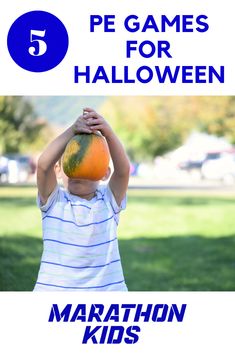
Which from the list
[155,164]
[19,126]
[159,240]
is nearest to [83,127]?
[159,240]

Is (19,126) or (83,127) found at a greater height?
(83,127)

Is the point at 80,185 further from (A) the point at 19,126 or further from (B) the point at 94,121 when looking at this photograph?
(A) the point at 19,126

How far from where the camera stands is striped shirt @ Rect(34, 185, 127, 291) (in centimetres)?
247

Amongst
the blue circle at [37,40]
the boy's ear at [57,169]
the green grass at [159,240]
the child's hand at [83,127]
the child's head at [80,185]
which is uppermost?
the blue circle at [37,40]

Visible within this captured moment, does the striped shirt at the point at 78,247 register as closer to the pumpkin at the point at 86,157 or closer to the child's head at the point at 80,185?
the child's head at the point at 80,185

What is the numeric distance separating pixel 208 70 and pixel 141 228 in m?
5.32

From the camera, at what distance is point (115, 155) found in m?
2.46

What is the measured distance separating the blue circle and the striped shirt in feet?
3.43

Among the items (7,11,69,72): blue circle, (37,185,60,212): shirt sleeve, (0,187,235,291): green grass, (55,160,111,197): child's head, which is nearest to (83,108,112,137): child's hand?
(55,160,111,197): child's head

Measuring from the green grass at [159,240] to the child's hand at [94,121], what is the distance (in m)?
2.89

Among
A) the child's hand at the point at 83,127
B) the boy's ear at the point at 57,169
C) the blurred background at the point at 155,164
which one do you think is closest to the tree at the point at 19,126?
the blurred background at the point at 155,164

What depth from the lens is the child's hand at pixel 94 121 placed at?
94.2 inches

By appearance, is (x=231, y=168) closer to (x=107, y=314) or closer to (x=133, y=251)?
(x=133, y=251)

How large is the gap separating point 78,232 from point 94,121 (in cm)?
42
